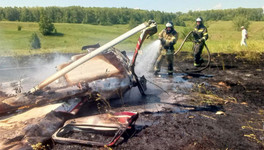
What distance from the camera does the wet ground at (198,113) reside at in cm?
326

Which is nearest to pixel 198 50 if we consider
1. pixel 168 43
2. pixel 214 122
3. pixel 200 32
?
pixel 200 32

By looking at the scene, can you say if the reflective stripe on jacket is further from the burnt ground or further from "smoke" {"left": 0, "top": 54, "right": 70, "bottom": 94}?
"smoke" {"left": 0, "top": 54, "right": 70, "bottom": 94}

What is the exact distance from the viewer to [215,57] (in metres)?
10.8

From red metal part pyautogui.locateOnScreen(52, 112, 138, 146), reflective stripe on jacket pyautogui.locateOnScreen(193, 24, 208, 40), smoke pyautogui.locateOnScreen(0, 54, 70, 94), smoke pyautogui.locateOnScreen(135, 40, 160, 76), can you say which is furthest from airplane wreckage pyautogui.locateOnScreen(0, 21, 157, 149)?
reflective stripe on jacket pyautogui.locateOnScreen(193, 24, 208, 40)

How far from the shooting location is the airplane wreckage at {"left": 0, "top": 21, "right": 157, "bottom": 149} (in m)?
3.05

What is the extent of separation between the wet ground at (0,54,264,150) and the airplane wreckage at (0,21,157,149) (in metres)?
0.33

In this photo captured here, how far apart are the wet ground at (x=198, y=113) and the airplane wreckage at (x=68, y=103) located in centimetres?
33

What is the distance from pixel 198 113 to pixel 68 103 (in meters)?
2.78

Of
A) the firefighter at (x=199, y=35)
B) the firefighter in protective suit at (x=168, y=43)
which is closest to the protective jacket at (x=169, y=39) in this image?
the firefighter in protective suit at (x=168, y=43)

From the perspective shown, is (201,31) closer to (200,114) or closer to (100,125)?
(200,114)

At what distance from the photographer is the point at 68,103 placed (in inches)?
150

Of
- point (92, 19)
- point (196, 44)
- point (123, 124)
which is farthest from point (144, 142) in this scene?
point (92, 19)

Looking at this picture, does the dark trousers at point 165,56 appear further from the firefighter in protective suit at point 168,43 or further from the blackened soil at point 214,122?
the blackened soil at point 214,122

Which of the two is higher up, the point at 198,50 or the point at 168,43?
the point at 168,43
